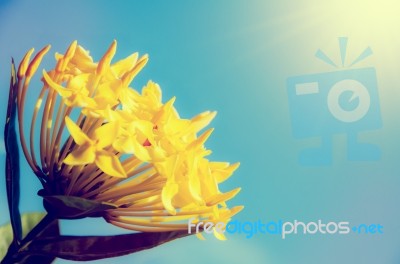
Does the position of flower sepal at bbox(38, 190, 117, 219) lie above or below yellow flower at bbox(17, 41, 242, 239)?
below

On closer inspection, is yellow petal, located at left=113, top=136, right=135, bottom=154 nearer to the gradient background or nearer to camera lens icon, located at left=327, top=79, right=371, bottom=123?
the gradient background

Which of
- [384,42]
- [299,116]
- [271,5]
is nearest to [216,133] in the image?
[299,116]

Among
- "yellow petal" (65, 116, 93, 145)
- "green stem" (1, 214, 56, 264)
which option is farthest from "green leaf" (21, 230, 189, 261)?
"yellow petal" (65, 116, 93, 145)

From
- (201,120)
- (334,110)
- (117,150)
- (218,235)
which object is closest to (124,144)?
(117,150)

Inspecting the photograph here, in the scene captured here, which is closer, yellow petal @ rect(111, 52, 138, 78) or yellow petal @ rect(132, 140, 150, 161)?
yellow petal @ rect(132, 140, 150, 161)

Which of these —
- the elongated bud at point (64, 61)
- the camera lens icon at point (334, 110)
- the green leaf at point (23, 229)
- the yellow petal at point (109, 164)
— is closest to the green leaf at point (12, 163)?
the green leaf at point (23, 229)

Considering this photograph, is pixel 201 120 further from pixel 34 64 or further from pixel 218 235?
pixel 34 64
